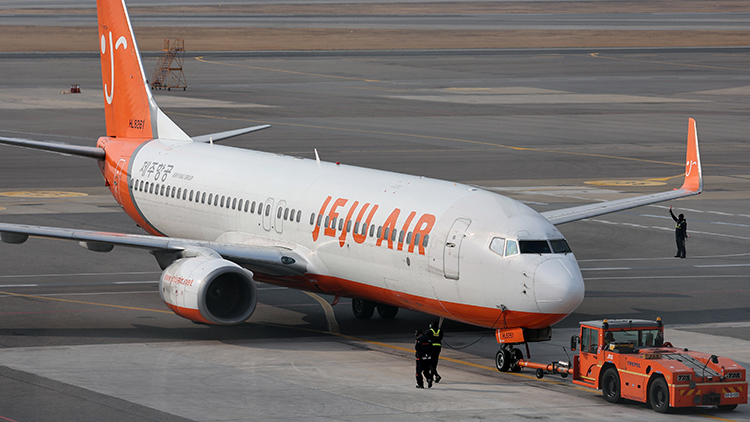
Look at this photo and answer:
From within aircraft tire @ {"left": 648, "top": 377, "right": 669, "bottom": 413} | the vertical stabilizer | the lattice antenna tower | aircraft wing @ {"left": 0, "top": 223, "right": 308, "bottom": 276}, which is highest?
the lattice antenna tower

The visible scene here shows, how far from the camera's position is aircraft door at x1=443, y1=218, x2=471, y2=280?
3042 cm

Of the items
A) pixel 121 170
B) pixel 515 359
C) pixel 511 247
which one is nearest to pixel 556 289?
pixel 511 247

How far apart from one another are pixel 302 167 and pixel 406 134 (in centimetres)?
4915

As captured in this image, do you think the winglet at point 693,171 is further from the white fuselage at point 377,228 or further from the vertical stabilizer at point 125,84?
the vertical stabilizer at point 125,84

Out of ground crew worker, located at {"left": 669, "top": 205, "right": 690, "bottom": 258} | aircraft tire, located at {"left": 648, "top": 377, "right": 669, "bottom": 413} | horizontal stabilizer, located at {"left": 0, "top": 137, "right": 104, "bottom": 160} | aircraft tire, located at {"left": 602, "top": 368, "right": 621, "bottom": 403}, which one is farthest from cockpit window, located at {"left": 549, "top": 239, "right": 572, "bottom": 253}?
horizontal stabilizer, located at {"left": 0, "top": 137, "right": 104, "bottom": 160}

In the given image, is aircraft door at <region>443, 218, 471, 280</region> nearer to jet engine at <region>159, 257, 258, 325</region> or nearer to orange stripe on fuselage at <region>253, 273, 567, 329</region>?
orange stripe on fuselage at <region>253, 273, 567, 329</region>

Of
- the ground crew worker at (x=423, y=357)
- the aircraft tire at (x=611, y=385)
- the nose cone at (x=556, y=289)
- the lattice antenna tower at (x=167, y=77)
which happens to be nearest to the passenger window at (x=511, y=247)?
the nose cone at (x=556, y=289)

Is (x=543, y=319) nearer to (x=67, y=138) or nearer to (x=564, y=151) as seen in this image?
(x=564, y=151)

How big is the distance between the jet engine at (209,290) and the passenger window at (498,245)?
7.26 metres

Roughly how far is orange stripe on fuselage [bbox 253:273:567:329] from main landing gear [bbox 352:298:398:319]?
181 centimetres

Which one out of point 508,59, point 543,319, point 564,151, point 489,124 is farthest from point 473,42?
point 543,319

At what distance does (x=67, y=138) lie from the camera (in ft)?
265

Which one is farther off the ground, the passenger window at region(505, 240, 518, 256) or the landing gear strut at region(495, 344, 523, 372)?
the passenger window at region(505, 240, 518, 256)

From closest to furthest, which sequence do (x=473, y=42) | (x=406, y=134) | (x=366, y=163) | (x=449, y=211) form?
(x=449, y=211) < (x=366, y=163) < (x=406, y=134) < (x=473, y=42)
